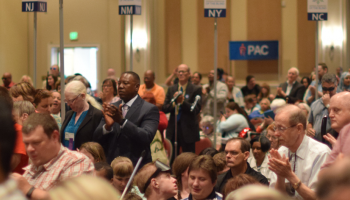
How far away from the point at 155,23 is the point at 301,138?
1070cm

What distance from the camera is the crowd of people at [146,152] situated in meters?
1.22

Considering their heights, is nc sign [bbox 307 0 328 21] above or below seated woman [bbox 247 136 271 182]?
above

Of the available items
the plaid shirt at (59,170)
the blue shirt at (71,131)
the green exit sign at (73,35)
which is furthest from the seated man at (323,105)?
the green exit sign at (73,35)

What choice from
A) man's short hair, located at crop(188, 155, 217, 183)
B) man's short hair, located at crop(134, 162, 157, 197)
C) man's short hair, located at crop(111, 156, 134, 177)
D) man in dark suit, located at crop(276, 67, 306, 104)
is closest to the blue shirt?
man's short hair, located at crop(111, 156, 134, 177)

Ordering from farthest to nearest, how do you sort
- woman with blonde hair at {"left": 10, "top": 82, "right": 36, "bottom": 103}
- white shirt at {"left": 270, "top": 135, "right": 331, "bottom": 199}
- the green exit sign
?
the green exit sign, woman with blonde hair at {"left": 10, "top": 82, "right": 36, "bottom": 103}, white shirt at {"left": 270, "top": 135, "right": 331, "bottom": 199}

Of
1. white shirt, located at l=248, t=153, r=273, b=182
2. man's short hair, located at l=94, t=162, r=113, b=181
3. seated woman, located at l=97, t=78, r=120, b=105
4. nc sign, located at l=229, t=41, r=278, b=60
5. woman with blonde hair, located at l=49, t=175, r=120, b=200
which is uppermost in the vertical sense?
nc sign, located at l=229, t=41, r=278, b=60

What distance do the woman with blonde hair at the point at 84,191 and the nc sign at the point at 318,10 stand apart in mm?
Answer: 6257

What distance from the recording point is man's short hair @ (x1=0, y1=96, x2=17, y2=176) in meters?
1.27

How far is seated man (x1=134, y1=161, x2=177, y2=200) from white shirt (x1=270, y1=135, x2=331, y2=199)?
0.75 metres

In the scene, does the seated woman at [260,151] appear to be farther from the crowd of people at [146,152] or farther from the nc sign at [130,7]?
the nc sign at [130,7]

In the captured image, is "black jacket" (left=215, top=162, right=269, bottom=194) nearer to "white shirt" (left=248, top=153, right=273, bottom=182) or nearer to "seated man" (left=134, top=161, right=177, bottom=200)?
"seated man" (left=134, top=161, right=177, bottom=200)

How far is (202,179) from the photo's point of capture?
10.6 feet

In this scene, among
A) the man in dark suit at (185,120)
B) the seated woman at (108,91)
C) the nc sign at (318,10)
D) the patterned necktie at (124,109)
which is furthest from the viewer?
the nc sign at (318,10)

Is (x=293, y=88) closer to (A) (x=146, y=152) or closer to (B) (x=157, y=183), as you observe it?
(A) (x=146, y=152)
